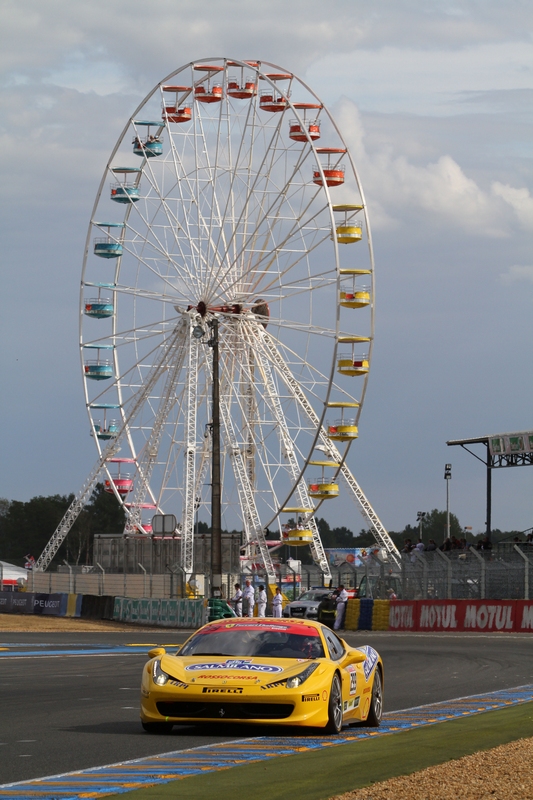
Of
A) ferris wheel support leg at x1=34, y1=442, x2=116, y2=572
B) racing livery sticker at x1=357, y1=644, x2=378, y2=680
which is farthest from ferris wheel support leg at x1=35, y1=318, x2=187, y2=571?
racing livery sticker at x1=357, y1=644, x2=378, y2=680

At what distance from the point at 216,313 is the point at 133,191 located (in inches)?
288

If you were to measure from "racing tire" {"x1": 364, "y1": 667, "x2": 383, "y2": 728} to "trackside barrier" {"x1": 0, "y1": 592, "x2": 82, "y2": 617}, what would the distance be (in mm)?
36403

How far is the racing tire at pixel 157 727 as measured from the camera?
11398 millimetres

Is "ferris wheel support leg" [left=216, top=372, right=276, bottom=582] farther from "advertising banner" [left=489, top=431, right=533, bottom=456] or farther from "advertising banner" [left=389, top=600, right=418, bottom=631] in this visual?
"advertising banner" [left=389, top=600, right=418, bottom=631]

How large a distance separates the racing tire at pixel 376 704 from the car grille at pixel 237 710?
1.49 m

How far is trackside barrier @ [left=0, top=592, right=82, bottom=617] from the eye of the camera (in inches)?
1902

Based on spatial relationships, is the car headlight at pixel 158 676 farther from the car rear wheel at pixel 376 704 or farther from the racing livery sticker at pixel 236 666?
the car rear wheel at pixel 376 704

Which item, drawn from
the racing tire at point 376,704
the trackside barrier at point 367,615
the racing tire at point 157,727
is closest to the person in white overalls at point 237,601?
the trackside barrier at point 367,615

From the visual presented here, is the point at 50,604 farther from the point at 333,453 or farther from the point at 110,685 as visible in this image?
the point at 110,685

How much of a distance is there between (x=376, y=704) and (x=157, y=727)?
222cm

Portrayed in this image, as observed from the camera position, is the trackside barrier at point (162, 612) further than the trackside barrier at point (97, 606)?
No

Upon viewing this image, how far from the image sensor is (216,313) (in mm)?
48656

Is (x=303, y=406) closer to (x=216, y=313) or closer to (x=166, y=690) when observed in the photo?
(x=216, y=313)

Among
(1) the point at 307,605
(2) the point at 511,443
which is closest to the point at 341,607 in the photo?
(1) the point at 307,605
